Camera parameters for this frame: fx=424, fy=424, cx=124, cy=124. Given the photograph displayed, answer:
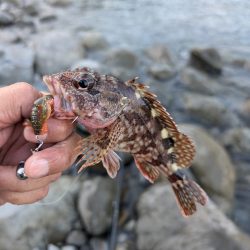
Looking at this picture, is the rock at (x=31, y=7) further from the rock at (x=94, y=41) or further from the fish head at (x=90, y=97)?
the fish head at (x=90, y=97)

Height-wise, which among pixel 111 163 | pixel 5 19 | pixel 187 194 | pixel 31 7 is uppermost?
pixel 111 163

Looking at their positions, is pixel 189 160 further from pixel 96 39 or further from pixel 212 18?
pixel 212 18

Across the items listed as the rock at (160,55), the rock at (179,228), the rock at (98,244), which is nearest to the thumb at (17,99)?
the rock at (179,228)

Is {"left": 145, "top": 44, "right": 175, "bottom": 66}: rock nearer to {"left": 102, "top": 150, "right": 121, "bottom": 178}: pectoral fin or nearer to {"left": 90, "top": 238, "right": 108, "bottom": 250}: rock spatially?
{"left": 90, "top": 238, "right": 108, "bottom": 250}: rock

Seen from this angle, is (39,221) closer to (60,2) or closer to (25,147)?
(25,147)

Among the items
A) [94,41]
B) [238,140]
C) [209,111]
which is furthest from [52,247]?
[94,41]

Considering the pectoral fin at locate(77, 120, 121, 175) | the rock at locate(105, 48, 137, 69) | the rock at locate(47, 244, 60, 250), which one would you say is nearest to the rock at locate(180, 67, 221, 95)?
the rock at locate(105, 48, 137, 69)

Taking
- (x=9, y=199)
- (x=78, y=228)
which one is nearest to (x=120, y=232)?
(x=78, y=228)
